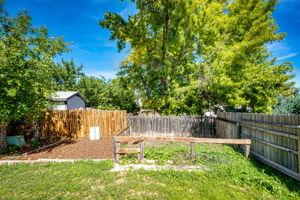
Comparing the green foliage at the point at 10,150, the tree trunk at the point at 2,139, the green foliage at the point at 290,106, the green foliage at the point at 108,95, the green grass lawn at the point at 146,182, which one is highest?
the green foliage at the point at 108,95

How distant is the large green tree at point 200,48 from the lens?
8.27 meters

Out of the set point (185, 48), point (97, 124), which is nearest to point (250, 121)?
point (185, 48)

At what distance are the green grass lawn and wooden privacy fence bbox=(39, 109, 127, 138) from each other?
4.93 meters

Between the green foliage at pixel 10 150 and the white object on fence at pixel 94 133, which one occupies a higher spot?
the white object on fence at pixel 94 133

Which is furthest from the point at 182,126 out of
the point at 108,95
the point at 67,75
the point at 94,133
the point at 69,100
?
the point at 67,75

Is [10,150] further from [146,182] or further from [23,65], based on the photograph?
[146,182]

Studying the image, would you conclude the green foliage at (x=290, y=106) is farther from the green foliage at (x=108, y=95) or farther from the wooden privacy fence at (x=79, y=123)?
the green foliage at (x=108, y=95)

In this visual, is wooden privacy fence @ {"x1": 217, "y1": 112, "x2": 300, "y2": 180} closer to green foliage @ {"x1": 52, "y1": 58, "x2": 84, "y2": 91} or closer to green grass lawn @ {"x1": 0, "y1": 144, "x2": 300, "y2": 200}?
green grass lawn @ {"x1": 0, "y1": 144, "x2": 300, "y2": 200}

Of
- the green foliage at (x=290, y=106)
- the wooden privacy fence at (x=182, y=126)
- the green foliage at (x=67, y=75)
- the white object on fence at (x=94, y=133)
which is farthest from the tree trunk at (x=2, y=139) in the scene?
the green foliage at (x=67, y=75)

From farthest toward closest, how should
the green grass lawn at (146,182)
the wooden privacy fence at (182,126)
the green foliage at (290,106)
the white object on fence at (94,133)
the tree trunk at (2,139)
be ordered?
the green foliage at (290,106), the wooden privacy fence at (182,126), the white object on fence at (94,133), the tree trunk at (2,139), the green grass lawn at (146,182)

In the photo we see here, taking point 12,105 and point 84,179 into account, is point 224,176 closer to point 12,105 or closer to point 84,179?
point 84,179

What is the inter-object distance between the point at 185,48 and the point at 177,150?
22.4 ft

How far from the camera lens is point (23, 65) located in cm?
607

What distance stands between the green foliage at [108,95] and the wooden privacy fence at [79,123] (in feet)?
22.5
